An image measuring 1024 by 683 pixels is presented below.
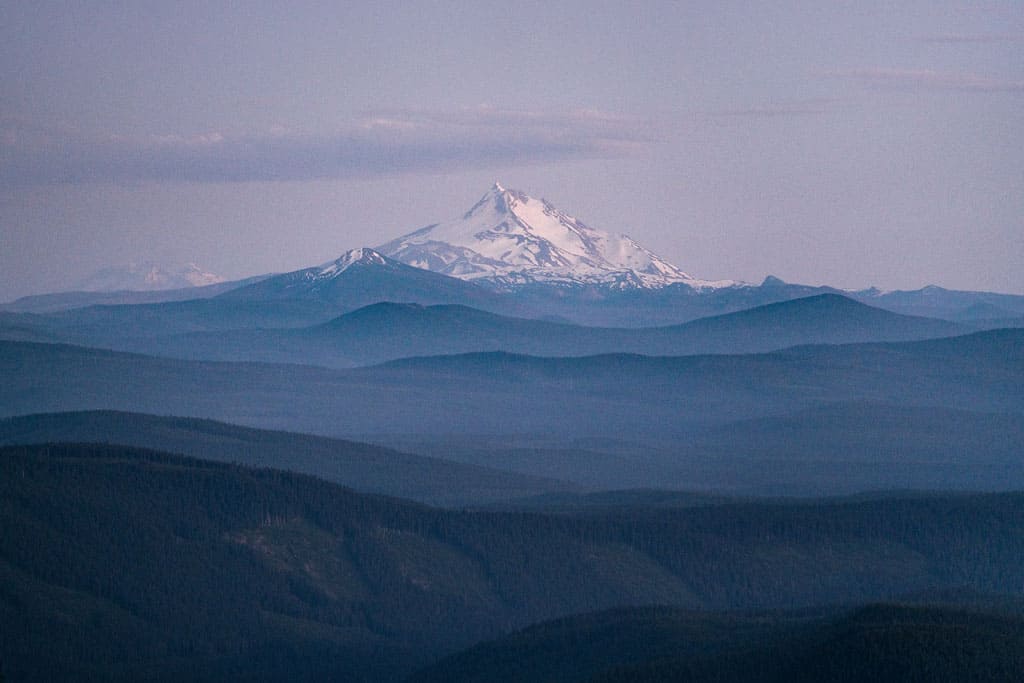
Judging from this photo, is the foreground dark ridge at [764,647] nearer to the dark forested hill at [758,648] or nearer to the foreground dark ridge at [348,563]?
the dark forested hill at [758,648]

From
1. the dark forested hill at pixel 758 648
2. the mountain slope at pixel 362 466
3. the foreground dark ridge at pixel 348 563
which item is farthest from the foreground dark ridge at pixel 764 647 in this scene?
the mountain slope at pixel 362 466

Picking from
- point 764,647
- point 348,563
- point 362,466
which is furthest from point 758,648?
point 362,466

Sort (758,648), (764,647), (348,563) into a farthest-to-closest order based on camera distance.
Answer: (348,563) < (758,648) < (764,647)

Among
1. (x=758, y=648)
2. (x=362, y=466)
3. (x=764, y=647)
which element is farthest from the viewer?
(x=362, y=466)

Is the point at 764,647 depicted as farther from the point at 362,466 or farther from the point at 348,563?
the point at 362,466

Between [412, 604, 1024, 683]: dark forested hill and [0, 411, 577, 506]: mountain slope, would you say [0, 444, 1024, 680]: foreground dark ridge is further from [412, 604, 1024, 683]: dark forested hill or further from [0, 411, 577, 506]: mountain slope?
[0, 411, 577, 506]: mountain slope

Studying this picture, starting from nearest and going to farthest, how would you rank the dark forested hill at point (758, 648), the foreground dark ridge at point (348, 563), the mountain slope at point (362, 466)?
the dark forested hill at point (758, 648)
the foreground dark ridge at point (348, 563)
the mountain slope at point (362, 466)

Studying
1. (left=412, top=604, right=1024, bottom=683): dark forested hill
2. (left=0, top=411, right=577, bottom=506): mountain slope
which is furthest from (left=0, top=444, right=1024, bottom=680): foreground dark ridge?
(left=0, top=411, right=577, bottom=506): mountain slope

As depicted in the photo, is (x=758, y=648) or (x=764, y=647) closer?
(x=764, y=647)

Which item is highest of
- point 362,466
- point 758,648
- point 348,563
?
point 758,648

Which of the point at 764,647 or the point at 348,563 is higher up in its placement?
the point at 764,647
